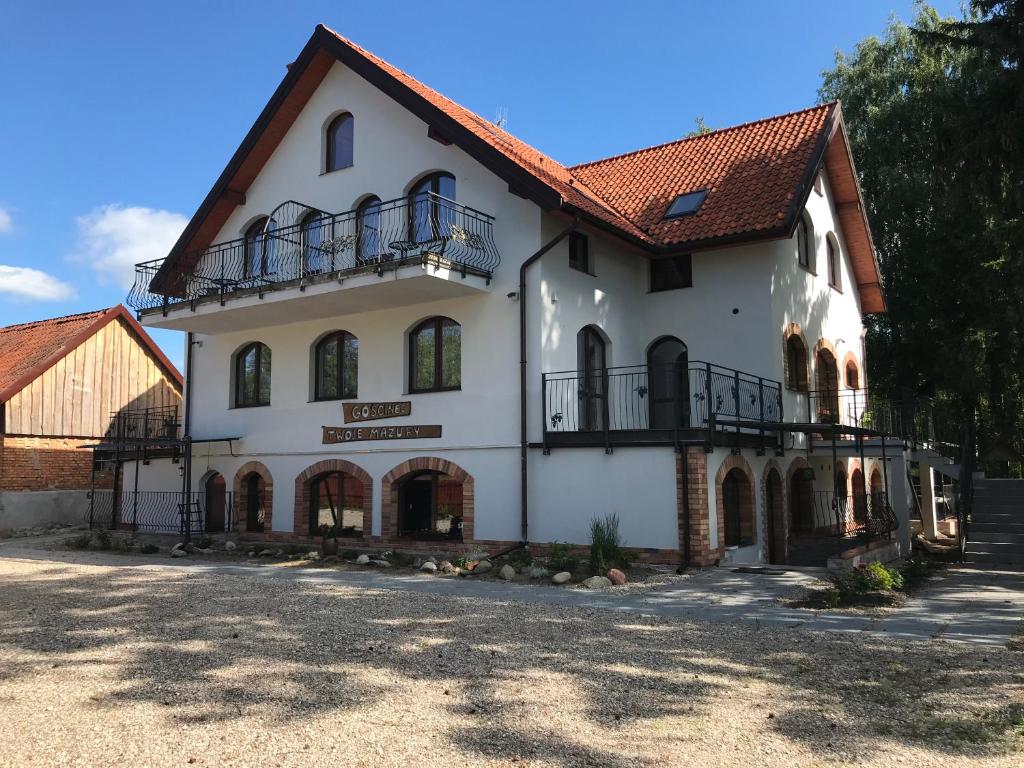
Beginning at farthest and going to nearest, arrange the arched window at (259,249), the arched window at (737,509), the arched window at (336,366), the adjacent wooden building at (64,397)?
the adjacent wooden building at (64,397), the arched window at (259,249), the arched window at (336,366), the arched window at (737,509)

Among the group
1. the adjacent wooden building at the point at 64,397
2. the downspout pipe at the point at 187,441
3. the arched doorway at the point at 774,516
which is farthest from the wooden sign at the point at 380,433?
the adjacent wooden building at the point at 64,397

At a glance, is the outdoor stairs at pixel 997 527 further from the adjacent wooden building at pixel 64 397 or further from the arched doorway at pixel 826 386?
the adjacent wooden building at pixel 64 397

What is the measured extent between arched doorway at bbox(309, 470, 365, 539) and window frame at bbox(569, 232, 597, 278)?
19.2 ft

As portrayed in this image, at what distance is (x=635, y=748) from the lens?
4.81 meters

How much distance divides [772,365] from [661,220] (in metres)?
3.69

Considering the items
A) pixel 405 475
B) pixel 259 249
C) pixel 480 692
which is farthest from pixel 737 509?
pixel 259 249

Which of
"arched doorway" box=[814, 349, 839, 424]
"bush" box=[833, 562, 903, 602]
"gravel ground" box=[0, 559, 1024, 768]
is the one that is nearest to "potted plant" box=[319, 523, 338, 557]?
"gravel ground" box=[0, 559, 1024, 768]

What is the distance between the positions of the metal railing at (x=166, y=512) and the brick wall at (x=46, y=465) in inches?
111

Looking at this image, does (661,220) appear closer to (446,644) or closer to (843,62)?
(446,644)

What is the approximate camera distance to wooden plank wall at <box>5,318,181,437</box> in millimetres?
22172

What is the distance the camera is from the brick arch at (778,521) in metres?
14.6

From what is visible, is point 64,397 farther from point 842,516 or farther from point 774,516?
point 842,516

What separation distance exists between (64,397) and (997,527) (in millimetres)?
22571

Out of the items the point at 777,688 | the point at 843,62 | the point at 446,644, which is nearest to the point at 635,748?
the point at 777,688
